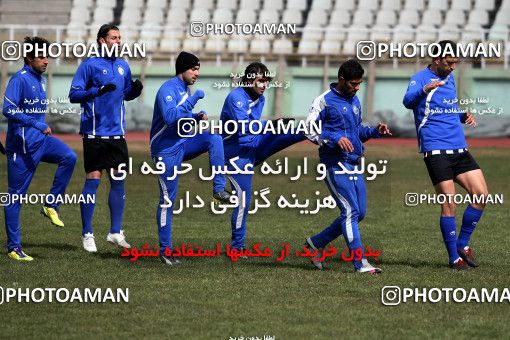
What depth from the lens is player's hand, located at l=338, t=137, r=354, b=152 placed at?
1074 centimetres

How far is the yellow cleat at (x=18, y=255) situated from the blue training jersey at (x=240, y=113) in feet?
7.65

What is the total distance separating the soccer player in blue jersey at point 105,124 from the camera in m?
12.3

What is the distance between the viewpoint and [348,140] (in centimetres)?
1091

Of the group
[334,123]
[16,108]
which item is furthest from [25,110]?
[334,123]

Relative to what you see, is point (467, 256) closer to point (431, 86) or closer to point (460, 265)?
point (460, 265)

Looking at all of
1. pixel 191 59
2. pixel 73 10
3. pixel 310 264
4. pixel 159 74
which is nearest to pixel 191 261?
pixel 310 264

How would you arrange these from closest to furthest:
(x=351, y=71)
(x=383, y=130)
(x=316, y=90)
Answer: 1. (x=351, y=71)
2. (x=383, y=130)
3. (x=316, y=90)

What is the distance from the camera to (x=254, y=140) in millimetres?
12023

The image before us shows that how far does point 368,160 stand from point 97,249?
3.13 meters

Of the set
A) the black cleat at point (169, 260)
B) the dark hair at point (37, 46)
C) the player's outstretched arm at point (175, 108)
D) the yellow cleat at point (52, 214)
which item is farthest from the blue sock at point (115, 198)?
the dark hair at point (37, 46)

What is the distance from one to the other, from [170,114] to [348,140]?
1.76 metres

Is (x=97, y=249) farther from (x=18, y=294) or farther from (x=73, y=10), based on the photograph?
(x=73, y=10)

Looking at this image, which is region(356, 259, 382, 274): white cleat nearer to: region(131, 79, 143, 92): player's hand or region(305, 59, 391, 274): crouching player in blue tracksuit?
region(305, 59, 391, 274): crouching player in blue tracksuit

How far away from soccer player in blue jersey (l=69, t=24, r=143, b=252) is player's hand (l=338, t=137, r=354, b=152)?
261 centimetres
